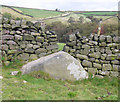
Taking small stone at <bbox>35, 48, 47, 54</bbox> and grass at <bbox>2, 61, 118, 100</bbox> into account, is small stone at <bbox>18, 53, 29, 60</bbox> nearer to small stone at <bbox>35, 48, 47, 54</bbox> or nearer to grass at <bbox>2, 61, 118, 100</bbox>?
small stone at <bbox>35, 48, 47, 54</bbox>

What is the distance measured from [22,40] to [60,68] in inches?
184

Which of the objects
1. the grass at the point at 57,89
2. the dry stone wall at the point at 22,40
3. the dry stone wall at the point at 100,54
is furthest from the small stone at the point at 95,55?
the dry stone wall at the point at 22,40

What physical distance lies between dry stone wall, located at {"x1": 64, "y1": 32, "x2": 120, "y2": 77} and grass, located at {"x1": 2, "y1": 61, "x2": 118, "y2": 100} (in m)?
0.83

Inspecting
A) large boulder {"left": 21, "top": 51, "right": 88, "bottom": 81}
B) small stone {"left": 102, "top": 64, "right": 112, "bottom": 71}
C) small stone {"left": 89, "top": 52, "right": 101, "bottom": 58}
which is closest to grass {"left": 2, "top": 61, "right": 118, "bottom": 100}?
large boulder {"left": 21, "top": 51, "right": 88, "bottom": 81}

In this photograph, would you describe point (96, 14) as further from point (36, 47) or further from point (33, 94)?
point (33, 94)

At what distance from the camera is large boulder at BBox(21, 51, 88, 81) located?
6348 mm

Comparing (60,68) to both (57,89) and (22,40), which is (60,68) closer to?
(57,89)

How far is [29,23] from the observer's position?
32.5 feet

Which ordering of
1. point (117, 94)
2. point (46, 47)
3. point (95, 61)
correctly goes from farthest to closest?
point (46, 47) → point (95, 61) → point (117, 94)

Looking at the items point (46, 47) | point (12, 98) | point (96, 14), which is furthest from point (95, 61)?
point (96, 14)

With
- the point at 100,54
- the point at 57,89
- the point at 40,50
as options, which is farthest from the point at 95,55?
the point at 40,50

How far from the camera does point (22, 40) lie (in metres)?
9.73

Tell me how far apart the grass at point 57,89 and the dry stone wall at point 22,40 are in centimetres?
339

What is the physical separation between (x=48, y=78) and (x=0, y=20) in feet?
20.1
